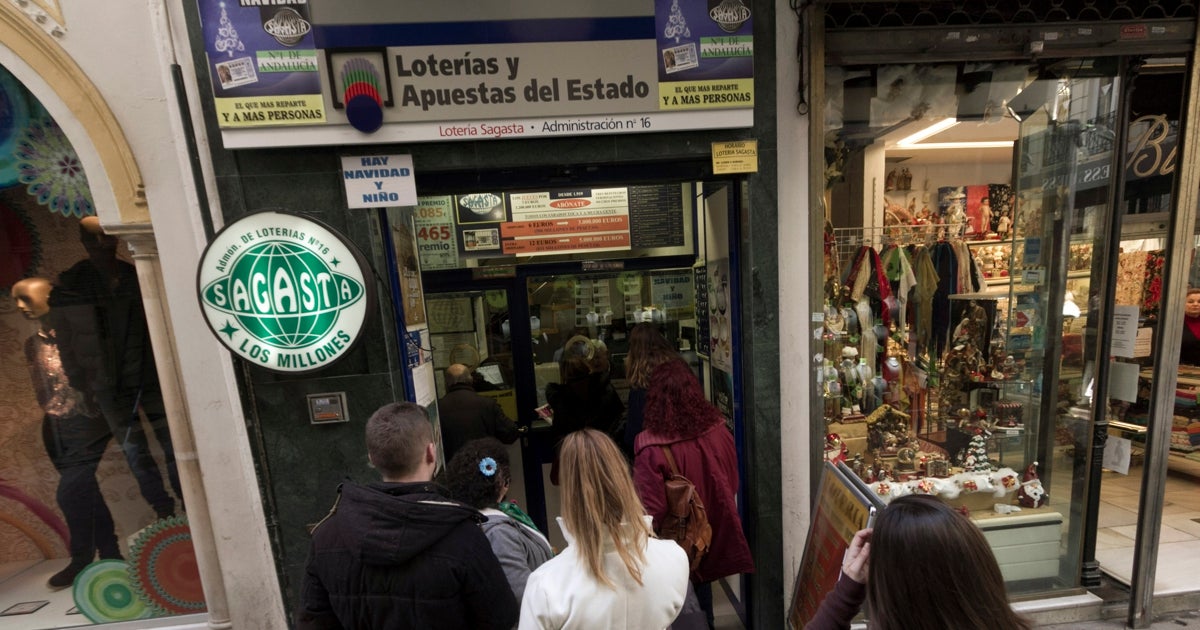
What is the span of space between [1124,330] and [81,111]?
622 centimetres

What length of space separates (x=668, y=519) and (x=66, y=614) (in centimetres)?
401

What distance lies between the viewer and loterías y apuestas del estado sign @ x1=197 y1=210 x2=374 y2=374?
2178 millimetres

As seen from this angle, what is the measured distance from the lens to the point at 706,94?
2.34 m

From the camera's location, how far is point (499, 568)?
1.54 metres

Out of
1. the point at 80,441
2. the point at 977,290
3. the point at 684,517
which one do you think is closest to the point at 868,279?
the point at 977,290

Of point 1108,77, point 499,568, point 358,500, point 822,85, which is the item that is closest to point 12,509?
point 358,500

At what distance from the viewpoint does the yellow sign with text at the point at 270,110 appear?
6.94 feet

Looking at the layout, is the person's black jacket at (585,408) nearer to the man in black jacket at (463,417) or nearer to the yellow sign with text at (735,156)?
the man in black jacket at (463,417)

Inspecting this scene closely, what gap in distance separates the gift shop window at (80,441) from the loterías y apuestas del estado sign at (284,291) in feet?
3.71

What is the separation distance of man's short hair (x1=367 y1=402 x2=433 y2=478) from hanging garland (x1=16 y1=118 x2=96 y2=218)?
100 inches

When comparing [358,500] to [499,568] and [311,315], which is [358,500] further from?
[311,315]

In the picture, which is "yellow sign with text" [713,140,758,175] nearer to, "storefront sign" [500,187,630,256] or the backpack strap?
"storefront sign" [500,187,630,256]

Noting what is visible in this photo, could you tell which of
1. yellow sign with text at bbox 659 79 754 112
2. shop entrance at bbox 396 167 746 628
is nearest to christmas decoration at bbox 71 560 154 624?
shop entrance at bbox 396 167 746 628

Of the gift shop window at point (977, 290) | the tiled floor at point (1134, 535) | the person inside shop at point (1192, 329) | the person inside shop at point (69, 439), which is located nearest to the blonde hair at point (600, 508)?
the gift shop window at point (977, 290)
